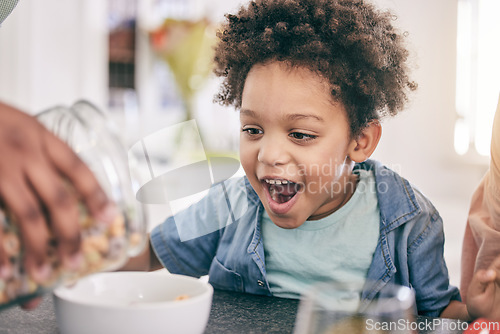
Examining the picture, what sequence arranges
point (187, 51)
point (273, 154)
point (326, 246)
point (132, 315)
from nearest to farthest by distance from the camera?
point (132, 315), point (273, 154), point (326, 246), point (187, 51)

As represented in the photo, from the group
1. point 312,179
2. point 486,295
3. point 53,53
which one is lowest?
point 486,295

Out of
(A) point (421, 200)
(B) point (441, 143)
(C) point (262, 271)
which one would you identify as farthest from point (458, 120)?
(C) point (262, 271)

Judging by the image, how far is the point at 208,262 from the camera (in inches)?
41.8

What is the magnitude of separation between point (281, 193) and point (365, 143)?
203 mm

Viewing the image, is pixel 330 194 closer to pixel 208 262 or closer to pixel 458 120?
pixel 208 262

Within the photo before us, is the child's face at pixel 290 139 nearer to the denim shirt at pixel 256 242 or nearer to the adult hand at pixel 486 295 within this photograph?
the denim shirt at pixel 256 242

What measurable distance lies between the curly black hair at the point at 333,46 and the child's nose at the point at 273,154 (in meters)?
0.14

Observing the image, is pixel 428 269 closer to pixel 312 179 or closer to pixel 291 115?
pixel 312 179

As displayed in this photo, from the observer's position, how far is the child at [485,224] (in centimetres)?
81

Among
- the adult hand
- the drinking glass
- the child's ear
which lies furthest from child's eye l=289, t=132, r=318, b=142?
the drinking glass

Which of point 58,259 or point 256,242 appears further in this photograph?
point 256,242

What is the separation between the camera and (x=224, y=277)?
1.00 meters

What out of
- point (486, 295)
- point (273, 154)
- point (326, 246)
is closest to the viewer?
point (486, 295)

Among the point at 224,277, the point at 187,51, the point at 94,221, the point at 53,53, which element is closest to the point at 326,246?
the point at 224,277
